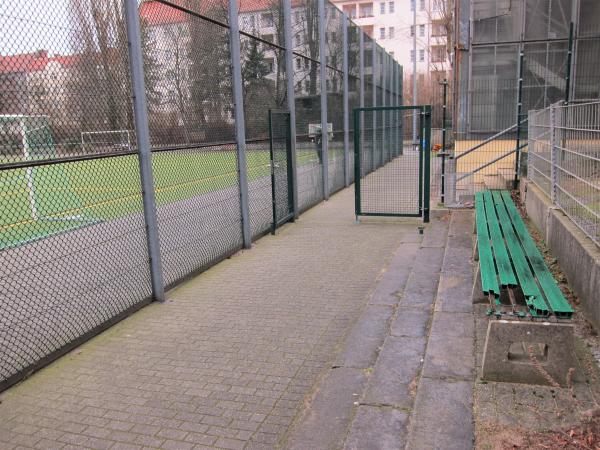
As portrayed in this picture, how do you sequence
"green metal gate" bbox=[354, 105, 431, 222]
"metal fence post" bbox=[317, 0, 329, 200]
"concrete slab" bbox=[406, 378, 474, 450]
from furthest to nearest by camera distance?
"metal fence post" bbox=[317, 0, 329, 200], "green metal gate" bbox=[354, 105, 431, 222], "concrete slab" bbox=[406, 378, 474, 450]

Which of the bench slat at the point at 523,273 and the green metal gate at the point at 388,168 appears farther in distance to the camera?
the green metal gate at the point at 388,168

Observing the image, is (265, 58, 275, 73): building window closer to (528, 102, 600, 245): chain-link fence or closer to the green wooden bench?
(528, 102, 600, 245): chain-link fence

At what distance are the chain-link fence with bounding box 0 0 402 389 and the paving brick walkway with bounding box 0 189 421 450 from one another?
1.16ft

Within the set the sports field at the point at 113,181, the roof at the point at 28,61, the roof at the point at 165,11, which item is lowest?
the sports field at the point at 113,181

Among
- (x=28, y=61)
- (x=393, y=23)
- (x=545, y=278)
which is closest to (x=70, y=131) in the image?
(x=28, y=61)

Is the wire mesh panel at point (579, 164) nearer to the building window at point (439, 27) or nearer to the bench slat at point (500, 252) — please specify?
the bench slat at point (500, 252)

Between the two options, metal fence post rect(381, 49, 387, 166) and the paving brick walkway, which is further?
metal fence post rect(381, 49, 387, 166)

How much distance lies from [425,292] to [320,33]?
8542mm

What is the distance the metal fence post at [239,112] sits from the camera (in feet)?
25.2

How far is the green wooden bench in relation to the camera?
11.3ft

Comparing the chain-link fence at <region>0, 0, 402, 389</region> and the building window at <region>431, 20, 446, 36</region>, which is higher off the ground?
the building window at <region>431, 20, 446, 36</region>

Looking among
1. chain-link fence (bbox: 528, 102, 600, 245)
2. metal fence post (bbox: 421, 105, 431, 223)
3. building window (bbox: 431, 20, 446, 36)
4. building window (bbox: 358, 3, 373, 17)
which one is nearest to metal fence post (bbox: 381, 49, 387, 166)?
metal fence post (bbox: 421, 105, 431, 223)

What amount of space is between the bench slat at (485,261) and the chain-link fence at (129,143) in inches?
132

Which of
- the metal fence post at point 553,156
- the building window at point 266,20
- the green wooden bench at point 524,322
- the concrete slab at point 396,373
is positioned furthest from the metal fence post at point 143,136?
the metal fence post at point 553,156
